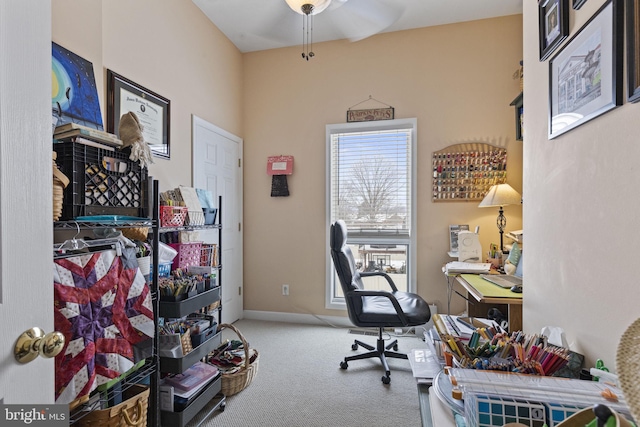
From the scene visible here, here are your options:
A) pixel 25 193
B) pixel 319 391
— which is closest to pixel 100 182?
pixel 25 193

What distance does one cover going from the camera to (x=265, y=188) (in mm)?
3531

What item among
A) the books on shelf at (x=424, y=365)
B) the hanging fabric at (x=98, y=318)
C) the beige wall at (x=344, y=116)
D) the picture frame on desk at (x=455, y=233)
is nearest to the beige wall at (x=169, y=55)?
the beige wall at (x=344, y=116)

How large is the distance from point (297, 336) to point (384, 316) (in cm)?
116

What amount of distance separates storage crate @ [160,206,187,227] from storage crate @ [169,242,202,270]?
9.7 inches

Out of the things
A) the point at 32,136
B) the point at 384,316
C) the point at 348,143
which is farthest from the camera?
the point at 348,143

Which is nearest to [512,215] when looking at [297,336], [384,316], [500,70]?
[500,70]

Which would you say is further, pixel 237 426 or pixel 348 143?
pixel 348 143

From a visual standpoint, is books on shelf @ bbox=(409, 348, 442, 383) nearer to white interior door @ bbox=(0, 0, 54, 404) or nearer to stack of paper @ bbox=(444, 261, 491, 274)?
white interior door @ bbox=(0, 0, 54, 404)

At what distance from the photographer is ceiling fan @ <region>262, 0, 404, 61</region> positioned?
2184 mm

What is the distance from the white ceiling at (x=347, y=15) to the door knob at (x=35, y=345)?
264 centimetres

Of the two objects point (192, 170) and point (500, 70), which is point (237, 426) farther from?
point (500, 70)

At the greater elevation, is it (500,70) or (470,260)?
(500,70)

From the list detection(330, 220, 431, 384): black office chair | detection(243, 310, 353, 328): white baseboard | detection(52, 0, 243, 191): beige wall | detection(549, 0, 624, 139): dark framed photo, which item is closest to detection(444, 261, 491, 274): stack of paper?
detection(330, 220, 431, 384): black office chair

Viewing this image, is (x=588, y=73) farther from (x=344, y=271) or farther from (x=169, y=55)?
(x=169, y=55)
